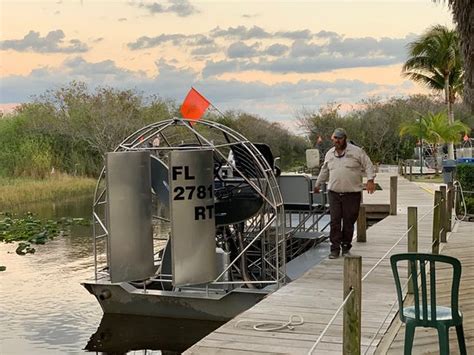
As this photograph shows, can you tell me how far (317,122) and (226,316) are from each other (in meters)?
37.1

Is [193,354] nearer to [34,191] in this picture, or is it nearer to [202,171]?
[202,171]

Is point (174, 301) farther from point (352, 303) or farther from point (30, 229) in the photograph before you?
point (30, 229)

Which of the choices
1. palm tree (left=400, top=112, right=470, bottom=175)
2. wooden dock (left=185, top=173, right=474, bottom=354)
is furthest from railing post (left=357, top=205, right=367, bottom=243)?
palm tree (left=400, top=112, right=470, bottom=175)

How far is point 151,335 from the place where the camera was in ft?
27.5

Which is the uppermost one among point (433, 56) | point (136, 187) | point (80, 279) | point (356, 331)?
point (433, 56)

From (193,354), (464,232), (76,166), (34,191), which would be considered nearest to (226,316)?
(193,354)

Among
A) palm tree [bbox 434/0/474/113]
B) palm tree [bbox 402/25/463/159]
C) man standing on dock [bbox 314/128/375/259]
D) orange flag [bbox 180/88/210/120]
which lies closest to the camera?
palm tree [bbox 434/0/474/113]

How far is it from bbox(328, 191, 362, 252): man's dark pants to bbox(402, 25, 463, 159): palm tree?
24.0 metres

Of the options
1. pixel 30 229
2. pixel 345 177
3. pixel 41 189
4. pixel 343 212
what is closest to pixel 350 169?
pixel 345 177

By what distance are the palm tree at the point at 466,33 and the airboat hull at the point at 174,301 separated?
3237 millimetres

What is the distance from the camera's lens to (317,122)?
146ft

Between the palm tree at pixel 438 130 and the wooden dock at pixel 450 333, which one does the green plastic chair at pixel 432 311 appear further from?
the palm tree at pixel 438 130

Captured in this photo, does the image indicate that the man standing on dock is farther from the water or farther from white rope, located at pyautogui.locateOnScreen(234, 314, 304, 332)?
white rope, located at pyautogui.locateOnScreen(234, 314, 304, 332)

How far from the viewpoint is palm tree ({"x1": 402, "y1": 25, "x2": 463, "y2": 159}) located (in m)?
32.7
